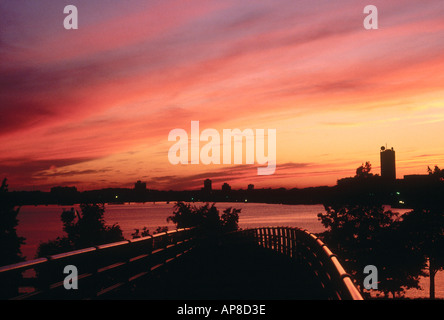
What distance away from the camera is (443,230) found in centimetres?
5494

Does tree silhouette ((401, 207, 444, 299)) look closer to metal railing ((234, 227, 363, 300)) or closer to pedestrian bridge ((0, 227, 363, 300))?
metal railing ((234, 227, 363, 300))

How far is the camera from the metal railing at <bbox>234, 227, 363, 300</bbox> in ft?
18.8

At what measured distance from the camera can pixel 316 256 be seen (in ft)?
38.9

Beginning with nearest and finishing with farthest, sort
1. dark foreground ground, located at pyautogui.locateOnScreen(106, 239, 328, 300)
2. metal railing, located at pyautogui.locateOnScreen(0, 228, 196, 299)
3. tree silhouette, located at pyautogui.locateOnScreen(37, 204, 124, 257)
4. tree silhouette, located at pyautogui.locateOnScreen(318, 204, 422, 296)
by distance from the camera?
metal railing, located at pyautogui.locateOnScreen(0, 228, 196, 299) → dark foreground ground, located at pyautogui.locateOnScreen(106, 239, 328, 300) → tree silhouette, located at pyautogui.locateOnScreen(318, 204, 422, 296) → tree silhouette, located at pyautogui.locateOnScreen(37, 204, 124, 257)

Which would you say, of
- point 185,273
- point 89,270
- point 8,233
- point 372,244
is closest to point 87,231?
point 8,233

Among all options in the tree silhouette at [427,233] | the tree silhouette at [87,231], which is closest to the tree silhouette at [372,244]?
the tree silhouette at [427,233]

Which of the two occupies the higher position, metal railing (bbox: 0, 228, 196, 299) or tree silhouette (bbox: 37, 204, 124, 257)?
metal railing (bbox: 0, 228, 196, 299)

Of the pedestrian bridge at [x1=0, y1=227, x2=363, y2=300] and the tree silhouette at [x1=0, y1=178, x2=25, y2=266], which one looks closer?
the pedestrian bridge at [x1=0, y1=227, x2=363, y2=300]

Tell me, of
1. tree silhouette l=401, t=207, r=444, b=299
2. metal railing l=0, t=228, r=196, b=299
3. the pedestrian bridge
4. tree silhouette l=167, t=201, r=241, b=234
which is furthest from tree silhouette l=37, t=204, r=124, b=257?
metal railing l=0, t=228, r=196, b=299

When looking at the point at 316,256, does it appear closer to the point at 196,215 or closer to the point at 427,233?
the point at 427,233

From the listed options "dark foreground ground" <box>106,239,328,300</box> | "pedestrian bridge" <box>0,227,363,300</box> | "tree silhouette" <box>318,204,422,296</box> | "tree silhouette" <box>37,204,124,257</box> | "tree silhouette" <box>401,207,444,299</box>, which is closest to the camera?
"pedestrian bridge" <box>0,227,363,300</box>
